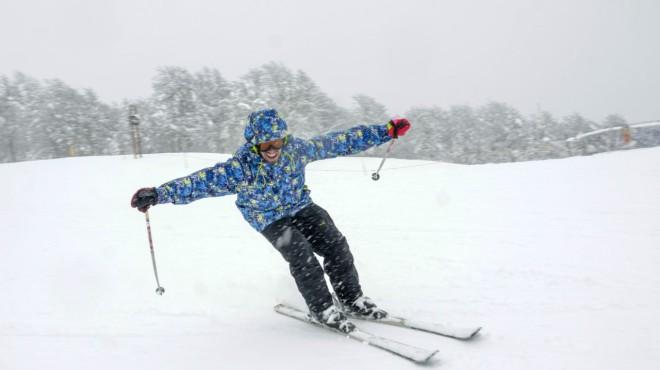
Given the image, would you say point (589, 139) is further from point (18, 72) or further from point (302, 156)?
point (18, 72)

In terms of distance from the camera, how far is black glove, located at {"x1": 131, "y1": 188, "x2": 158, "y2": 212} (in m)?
3.46

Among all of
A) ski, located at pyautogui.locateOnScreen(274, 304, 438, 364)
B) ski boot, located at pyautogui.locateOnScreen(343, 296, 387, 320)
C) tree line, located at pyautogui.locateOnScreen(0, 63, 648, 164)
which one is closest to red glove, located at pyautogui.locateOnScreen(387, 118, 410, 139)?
ski boot, located at pyautogui.locateOnScreen(343, 296, 387, 320)

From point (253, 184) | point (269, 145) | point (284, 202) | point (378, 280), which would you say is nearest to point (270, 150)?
point (269, 145)

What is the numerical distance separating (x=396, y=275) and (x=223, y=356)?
229 centimetres

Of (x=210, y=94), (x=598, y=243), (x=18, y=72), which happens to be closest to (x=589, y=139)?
(x=598, y=243)

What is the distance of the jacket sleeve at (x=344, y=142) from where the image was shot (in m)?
3.96

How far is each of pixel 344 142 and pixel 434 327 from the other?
1.80 meters

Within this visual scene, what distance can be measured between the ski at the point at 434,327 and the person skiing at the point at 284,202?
81 mm

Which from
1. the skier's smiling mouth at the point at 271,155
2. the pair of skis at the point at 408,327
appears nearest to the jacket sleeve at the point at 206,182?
the skier's smiling mouth at the point at 271,155

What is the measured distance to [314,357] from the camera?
3.20 meters

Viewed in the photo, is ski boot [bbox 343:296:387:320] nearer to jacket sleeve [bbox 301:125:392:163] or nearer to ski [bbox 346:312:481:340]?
ski [bbox 346:312:481:340]

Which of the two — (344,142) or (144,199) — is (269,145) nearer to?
(344,142)

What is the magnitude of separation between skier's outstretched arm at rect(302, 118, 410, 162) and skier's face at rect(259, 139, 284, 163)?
0.48m

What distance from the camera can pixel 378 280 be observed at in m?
4.87
